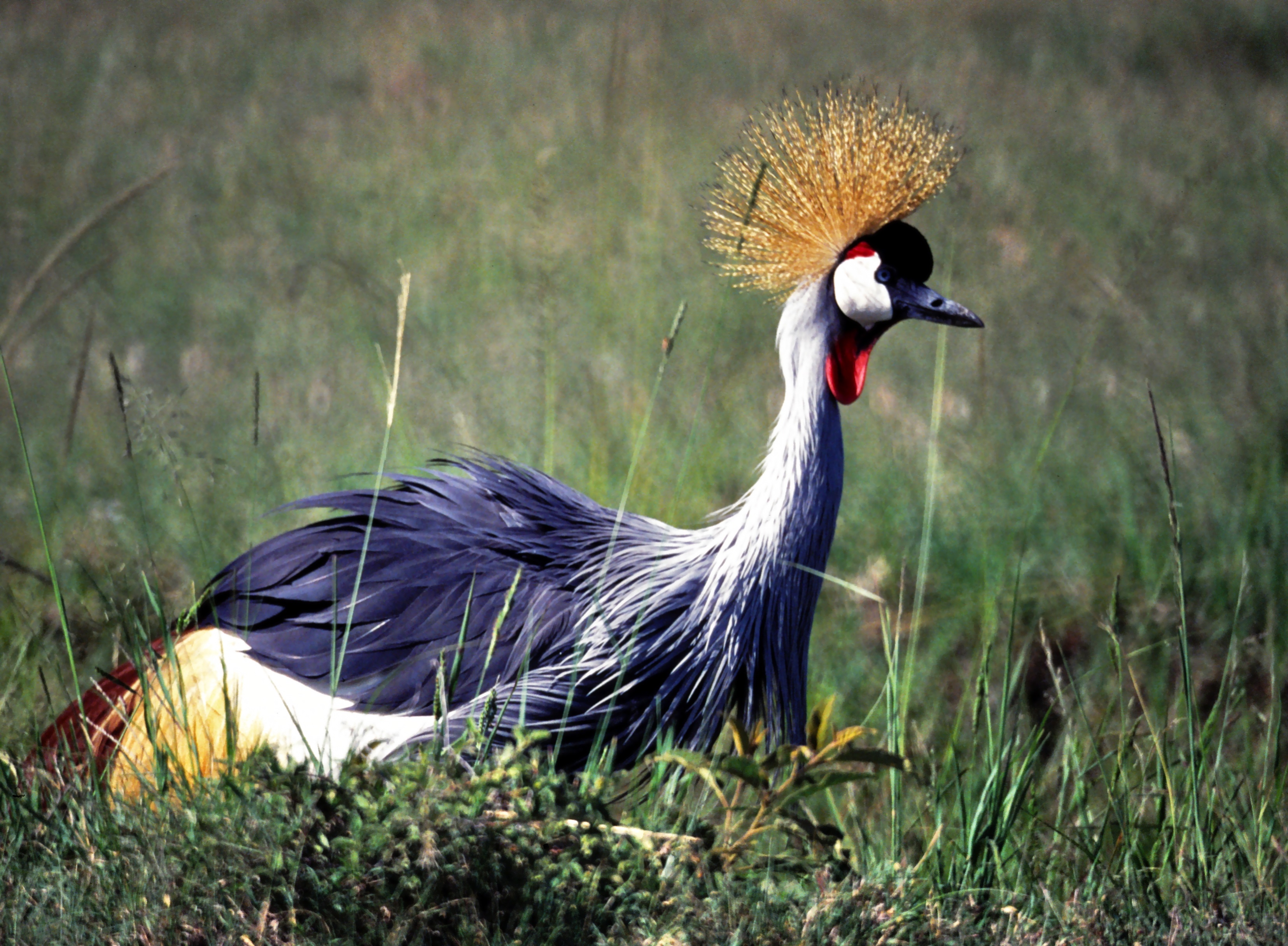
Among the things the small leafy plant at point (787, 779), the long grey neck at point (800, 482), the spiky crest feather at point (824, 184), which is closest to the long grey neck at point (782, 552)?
the long grey neck at point (800, 482)

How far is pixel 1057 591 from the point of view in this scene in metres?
3.08

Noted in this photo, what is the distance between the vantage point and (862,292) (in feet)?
6.52

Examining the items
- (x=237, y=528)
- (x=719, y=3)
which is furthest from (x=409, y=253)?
(x=719, y=3)

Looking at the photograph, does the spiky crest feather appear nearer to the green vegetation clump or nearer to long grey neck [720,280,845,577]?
long grey neck [720,280,845,577]

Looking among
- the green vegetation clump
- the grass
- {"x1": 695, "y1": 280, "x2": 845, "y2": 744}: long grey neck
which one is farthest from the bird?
the green vegetation clump

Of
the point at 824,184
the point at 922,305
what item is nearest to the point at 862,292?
the point at 922,305

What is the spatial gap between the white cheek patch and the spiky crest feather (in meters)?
0.05

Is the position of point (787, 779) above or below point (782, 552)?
below

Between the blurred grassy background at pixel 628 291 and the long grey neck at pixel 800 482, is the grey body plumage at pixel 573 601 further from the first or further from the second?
the blurred grassy background at pixel 628 291

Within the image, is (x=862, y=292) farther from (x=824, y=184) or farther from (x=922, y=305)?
(x=824, y=184)

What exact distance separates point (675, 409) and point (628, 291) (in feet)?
3.21

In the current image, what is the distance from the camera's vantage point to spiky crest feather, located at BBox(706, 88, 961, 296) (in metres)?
2.06

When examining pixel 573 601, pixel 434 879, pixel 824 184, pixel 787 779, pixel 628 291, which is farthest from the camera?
pixel 628 291

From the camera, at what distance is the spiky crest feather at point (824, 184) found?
206 cm
